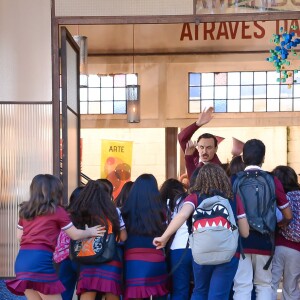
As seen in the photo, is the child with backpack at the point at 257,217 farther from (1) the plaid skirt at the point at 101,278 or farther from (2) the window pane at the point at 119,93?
(2) the window pane at the point at 119,93

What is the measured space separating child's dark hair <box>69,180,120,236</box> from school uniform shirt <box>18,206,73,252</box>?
1.16 feet

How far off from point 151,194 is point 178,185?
71 cm

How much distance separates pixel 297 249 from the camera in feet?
22.0

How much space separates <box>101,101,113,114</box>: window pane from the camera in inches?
557

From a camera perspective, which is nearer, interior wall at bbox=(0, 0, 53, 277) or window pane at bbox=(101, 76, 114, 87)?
interior wall at bbox=(0, 0, 53, 277)

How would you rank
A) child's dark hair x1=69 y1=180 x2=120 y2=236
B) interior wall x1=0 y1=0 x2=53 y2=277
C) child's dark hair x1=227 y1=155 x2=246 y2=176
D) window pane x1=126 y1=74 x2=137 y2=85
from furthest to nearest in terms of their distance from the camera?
window pane x1=126 y1=74 x2=137 y2=85
interior wall x1=0 y1=0 x2=53 y2=277
child's dark hair x1=227 y1=155 x2=246 y2=176
child's dark hair x1=69 y1=180 x2=120 y2=236

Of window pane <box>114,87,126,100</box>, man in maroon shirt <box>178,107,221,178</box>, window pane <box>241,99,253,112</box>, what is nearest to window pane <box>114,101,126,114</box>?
window pane <box>114,87,126,100</box>

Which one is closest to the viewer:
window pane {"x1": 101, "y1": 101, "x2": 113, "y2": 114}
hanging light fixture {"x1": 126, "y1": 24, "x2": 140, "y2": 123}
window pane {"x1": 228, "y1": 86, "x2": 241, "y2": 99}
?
hanging light fixture {"x1": 126, "y1": 24, "x2": 140, "y2": 123}

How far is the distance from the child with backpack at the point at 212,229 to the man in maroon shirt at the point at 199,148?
4.46ft

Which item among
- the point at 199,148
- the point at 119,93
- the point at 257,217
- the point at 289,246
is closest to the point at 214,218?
the point at 257,217

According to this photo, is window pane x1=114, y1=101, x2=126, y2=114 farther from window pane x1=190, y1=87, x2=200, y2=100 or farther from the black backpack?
the black backpack

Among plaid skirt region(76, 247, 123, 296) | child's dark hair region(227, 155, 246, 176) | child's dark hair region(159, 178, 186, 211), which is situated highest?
child's dark hair region(227, 155, 246, 176)

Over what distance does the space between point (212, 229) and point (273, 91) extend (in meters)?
8.74

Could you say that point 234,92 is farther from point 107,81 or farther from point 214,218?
point 214,218
